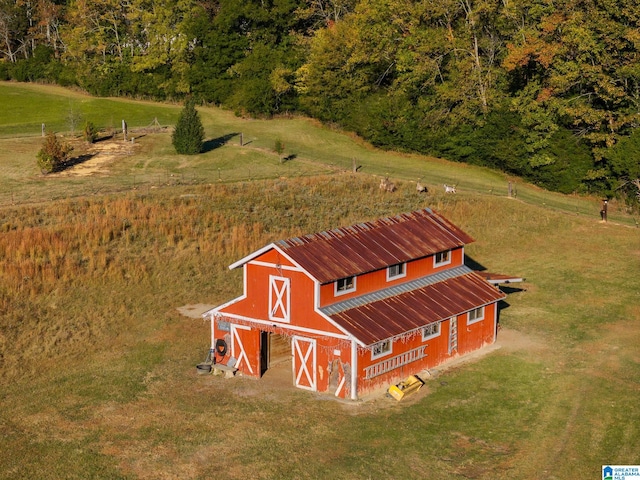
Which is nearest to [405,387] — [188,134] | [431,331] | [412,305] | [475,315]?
[431,331]

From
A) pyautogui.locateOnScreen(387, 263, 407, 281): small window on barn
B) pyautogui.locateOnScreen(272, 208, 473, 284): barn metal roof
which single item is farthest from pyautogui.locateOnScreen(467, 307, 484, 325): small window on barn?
pyautogui.locateOnScreen(387, 263, 407, 281): small window on barn

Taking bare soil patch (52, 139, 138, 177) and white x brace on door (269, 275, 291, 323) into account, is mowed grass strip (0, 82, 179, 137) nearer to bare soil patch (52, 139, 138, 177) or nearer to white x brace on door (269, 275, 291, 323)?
bare soil patch (52, 139, 138, 177)

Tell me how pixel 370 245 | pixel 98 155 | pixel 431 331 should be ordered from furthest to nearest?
1. pixel 98 155
2. pixel 370 245
3. pixel 431 331

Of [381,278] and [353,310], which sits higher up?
[381,278]

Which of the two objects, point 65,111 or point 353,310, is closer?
point 353,310

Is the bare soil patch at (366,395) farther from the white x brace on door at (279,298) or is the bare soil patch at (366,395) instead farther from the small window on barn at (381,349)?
the white x brace on door at (279,298)

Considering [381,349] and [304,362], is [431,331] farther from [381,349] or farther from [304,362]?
[304,362]

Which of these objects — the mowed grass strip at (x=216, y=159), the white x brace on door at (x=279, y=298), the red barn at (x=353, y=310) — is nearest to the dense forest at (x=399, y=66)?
the mowed grass strip at (x=216, y=159)
